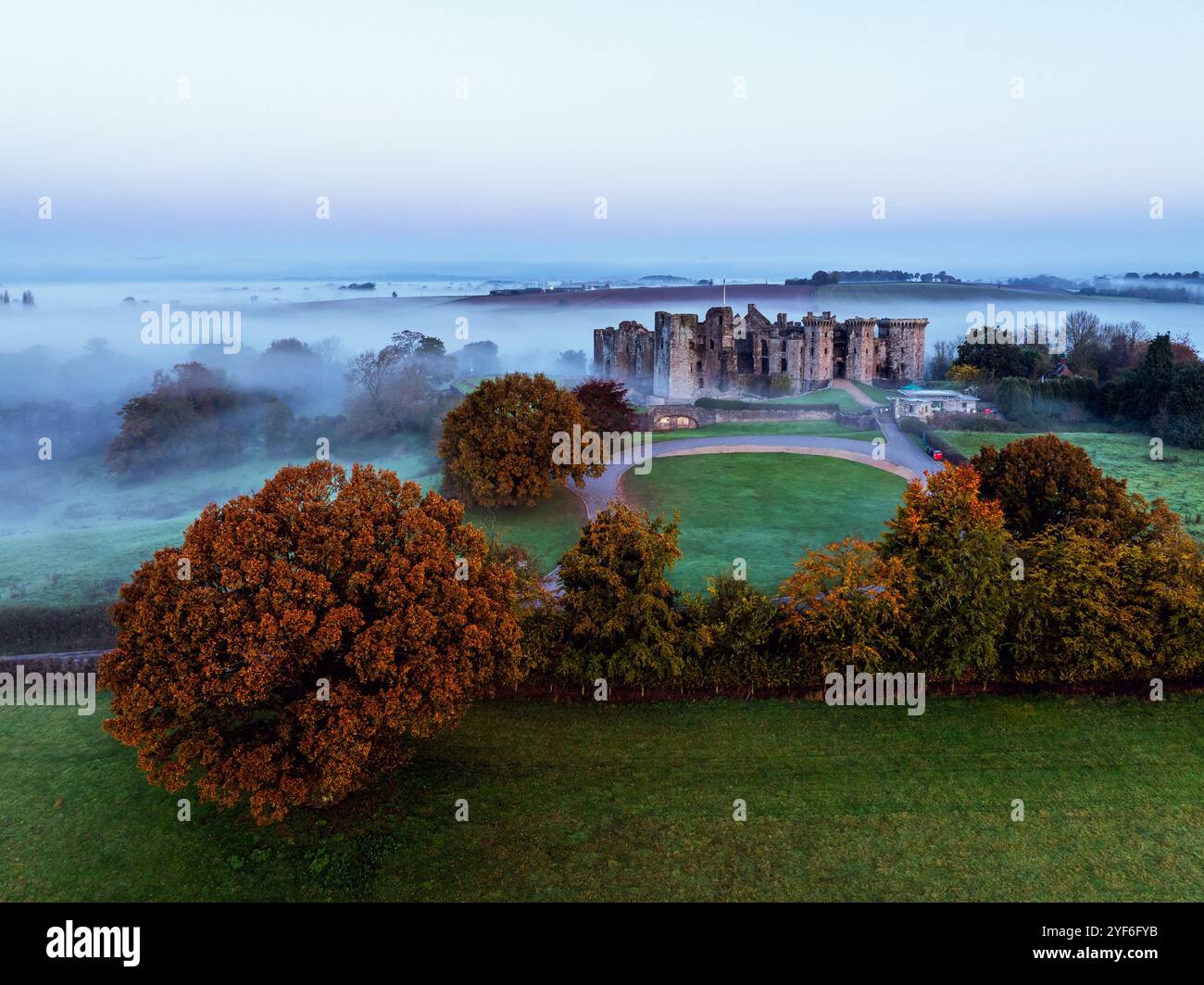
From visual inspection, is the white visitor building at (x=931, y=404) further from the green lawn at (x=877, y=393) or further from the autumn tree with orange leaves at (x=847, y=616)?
the autumn tree with orange leaves at (x=847, y=616)

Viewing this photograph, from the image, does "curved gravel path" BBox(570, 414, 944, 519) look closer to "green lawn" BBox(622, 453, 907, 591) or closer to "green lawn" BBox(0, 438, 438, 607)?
"green lawn" BBox(622, 453, 907, 591)

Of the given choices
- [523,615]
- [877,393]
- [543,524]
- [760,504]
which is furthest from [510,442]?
[877,393]

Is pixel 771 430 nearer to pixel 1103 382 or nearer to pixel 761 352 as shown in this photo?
pixel 761 352

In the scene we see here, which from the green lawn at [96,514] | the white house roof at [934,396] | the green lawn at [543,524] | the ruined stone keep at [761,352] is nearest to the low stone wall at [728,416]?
the white house roof at [934,396]

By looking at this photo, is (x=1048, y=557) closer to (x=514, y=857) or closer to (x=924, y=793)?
(x=924, y=793)

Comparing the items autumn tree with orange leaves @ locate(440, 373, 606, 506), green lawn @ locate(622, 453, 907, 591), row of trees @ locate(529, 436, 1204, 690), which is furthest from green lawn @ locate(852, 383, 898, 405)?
row of trees @ locate(529, 436, 1204, 690)

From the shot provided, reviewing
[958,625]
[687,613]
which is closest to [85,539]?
[687,613]
